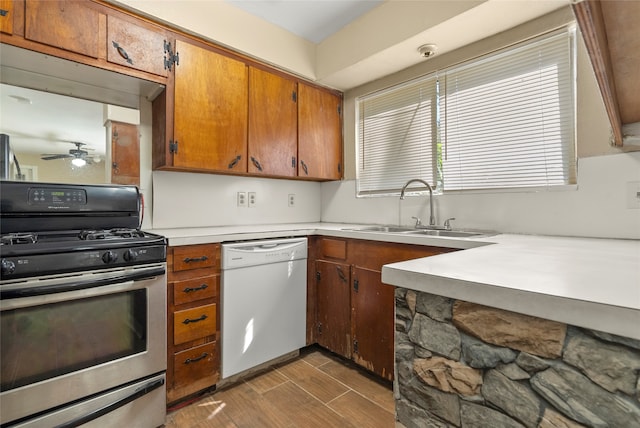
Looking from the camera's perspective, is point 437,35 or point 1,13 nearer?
point 1,13

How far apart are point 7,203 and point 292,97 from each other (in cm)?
188

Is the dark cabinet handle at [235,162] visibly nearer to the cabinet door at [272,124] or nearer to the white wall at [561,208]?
the cabinet door at [272,124]

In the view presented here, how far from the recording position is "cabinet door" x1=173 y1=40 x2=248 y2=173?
6.42 feet

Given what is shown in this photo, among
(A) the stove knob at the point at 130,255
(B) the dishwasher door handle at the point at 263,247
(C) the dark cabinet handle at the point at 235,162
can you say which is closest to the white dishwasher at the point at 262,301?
(B) the dishwasher door handle at the point at 263,247

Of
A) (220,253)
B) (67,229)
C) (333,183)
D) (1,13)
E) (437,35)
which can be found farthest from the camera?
(333,183)

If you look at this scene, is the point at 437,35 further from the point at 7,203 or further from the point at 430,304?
the point at 7,203

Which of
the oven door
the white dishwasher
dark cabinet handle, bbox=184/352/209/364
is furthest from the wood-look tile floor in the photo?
the oven door

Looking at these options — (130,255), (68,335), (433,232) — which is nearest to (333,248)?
(433,232)

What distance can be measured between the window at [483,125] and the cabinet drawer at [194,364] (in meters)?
1.75

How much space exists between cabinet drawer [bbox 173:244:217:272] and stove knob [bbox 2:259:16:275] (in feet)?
2.03

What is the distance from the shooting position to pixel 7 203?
58.8 inches

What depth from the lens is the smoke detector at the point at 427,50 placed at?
82.2 inches

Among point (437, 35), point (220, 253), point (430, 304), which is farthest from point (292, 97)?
point (430, 304)

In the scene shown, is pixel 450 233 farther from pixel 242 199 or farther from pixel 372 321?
pixel 242 199
